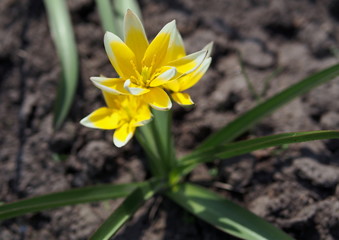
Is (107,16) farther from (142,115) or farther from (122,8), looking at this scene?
(142,115)

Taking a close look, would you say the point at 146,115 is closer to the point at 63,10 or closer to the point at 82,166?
the point at 82,166

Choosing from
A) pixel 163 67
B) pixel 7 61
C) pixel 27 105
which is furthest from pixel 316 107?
pixel 7 61

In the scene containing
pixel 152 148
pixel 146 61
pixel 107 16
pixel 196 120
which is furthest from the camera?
pixel 196 120

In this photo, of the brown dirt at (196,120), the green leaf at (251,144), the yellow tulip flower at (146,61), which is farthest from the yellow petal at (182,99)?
the brown dirt at (196,120)

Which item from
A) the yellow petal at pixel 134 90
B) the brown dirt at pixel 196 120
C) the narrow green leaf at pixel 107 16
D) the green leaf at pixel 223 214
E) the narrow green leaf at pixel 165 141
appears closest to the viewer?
the yellow petal at pixel 134 90

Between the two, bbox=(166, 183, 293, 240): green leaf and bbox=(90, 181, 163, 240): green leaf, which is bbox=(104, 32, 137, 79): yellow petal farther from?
bbox=(166, 183, 293, 240): green leaf

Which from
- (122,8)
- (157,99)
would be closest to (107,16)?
(122,8)

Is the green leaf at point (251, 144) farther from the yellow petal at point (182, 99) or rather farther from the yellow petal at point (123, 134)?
the yellow petal at point (123, 134)
